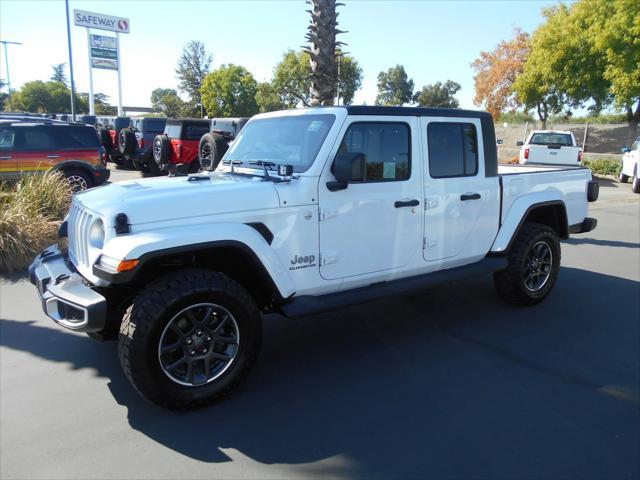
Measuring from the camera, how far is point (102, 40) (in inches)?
1228

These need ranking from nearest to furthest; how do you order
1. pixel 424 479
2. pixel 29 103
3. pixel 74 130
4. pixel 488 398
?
pixel 424 479 → pixel 488 398 → pixel 74 130 → pixel 29 103

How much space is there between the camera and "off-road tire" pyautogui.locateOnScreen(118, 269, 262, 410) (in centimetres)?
297

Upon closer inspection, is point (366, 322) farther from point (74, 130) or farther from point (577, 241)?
point (74, 130)

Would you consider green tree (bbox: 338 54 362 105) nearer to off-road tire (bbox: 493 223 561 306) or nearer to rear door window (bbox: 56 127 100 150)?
rear door window (bbox: 56 127 100 150)

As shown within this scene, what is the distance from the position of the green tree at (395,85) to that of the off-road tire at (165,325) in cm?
7440

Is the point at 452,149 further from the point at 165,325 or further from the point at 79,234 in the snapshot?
the point at 79,234

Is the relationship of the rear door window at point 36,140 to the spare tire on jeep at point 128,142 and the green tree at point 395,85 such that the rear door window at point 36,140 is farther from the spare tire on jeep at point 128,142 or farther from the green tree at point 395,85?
the green tree at point 395,85

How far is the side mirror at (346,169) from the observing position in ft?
11.4

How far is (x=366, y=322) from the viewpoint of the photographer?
4.78 meters

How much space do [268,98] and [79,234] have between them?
2108 inches

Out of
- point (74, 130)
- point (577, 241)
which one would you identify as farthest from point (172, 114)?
point (577, 241)

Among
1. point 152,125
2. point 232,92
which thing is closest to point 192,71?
point 232,92

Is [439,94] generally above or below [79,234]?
above

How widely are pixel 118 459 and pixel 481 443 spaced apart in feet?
6.86
